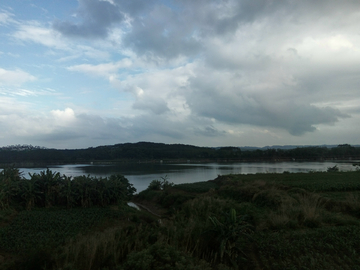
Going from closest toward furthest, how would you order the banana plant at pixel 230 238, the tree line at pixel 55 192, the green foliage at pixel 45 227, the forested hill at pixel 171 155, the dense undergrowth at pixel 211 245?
the dense undergrowth at pixel 211 245
the banana plant at pixel 230 238
the green foliage at pixel 45 227
the tree line at pixel 55 192
the forested hill at pixel 171 155

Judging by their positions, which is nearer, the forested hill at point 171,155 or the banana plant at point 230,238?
the banana plant at point 230,238

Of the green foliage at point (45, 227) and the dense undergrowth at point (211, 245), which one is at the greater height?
the dense undergrowth at point (211, 245)

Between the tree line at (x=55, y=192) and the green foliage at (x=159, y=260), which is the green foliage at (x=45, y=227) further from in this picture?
the green foliage at (x=159, y=260)

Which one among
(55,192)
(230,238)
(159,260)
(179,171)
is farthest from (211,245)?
(179,171)

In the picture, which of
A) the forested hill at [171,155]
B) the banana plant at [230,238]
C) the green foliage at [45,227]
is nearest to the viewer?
the banana plant at [230,238]

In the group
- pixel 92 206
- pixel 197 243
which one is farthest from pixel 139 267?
pixel 92 206

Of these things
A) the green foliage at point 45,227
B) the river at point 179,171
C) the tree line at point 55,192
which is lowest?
the river at point 179,171

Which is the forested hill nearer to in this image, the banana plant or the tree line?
the tree line

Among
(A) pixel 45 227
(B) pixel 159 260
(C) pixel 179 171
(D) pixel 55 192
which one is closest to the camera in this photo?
(B) pixel 159 260

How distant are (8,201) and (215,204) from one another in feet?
36.9

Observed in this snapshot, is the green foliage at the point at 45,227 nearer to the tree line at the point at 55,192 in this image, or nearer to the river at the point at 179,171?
the tree line at the point at 55,192

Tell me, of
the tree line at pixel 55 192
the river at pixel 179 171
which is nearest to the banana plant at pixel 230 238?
the tree line at pixel 55 192

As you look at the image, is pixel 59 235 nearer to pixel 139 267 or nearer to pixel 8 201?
pixel 139 267

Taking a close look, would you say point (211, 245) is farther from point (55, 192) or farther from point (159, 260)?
point (55, 192)
